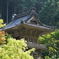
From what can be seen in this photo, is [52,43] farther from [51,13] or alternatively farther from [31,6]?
[31,6]

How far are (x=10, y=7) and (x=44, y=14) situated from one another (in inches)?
439

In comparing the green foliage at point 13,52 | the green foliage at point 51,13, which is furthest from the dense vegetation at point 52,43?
the green foliage at point 13,52

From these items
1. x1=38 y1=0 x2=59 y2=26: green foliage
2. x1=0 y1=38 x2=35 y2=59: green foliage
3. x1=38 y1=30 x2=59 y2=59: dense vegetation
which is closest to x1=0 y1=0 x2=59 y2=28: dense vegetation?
x1=38 y1=0 x2=59 y2=26: green foliage

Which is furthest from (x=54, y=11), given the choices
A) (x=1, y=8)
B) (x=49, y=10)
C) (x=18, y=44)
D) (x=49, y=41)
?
(x=18, y=44)

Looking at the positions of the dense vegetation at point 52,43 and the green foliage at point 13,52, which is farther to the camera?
the dense vegetation at point 52,43

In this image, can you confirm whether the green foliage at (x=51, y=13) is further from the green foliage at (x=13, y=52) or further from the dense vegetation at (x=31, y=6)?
the green foliage at (x=13, y=52)

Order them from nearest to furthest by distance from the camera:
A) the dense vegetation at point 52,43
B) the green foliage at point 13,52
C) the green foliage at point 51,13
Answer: the green foliage at point 13,52 < the dense vegetation at point 52,43 < the green foliage at point 51,13

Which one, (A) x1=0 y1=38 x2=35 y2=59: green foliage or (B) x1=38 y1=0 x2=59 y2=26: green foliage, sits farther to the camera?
(B) x1=38 y1=0 x2=59 y2=26: green foliage

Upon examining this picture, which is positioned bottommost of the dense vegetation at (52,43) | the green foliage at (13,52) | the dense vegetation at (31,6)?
the dense vegetation at (52,43)

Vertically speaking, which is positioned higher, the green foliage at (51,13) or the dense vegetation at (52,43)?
the green foliage at (51,13)

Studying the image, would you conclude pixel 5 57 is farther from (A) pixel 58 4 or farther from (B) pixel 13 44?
(A) pixel 58 4

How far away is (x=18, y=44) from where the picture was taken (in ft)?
24.5

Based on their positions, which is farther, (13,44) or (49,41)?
(49,41)

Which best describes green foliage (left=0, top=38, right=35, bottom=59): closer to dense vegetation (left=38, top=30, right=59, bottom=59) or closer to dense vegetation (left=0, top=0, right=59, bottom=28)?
dense vegetation (left=38, top=30, right=59, bottom=59)
